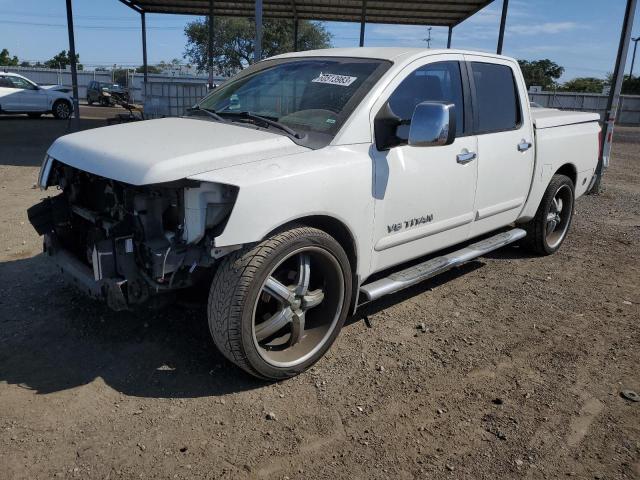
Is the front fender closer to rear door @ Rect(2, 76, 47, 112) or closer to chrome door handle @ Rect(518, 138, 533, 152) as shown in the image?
chrome door handle @ Rect(518, 138, 533, 152)

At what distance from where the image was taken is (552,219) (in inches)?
225

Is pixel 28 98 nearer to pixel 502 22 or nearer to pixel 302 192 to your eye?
Result: pixel 502 22

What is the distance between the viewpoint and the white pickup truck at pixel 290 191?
2824mm

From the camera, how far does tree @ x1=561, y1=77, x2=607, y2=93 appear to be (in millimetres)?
59809

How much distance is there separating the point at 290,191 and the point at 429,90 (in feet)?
5.55

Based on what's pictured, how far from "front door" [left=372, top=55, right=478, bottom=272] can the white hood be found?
68 centimetres

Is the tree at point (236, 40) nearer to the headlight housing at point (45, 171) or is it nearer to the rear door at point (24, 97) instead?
the rear door at point (24, 97)

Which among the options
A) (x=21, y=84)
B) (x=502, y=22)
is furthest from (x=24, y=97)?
(x=502, y=22)

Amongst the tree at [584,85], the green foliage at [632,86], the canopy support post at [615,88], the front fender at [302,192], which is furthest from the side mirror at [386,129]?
the tree at [584,85]

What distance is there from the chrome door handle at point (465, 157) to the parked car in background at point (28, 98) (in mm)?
20348

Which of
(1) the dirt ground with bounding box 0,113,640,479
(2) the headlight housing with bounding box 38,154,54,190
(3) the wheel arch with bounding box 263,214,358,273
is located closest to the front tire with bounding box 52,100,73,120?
(1) the dirt ground with bounding box 0,113,640,479

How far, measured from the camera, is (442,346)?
12.3 feet

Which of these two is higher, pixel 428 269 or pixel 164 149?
pixel 164 149

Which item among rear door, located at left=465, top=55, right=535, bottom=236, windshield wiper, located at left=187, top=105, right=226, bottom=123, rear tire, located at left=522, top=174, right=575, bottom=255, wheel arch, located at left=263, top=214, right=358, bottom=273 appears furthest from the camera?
rear tire, located at left=522, top=174, right=575, bottom=255
